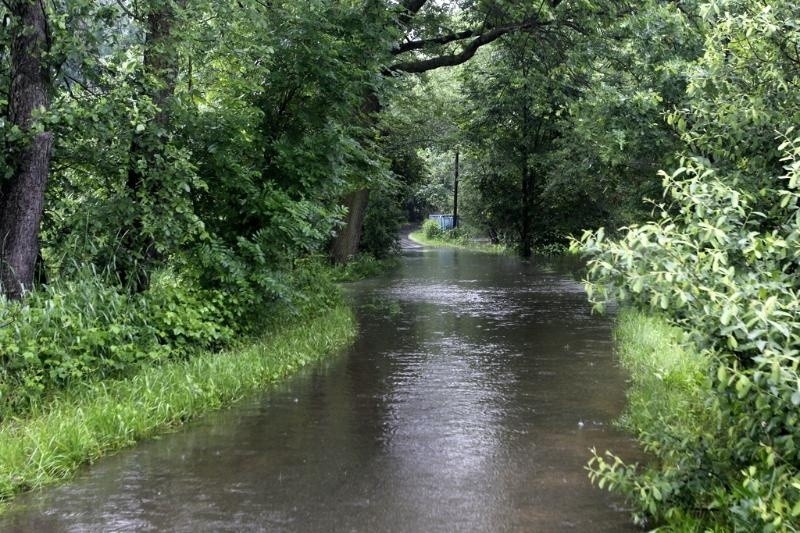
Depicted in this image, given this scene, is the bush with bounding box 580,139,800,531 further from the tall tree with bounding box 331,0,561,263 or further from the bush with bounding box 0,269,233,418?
Answer: the tall tree with bounding box 331,0,561,263

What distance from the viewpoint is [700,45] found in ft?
36.8

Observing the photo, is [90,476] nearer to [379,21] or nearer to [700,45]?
[379,21]

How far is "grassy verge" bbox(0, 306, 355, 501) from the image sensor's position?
510cm

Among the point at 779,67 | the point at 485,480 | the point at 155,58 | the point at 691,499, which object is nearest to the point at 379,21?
the point at 155,58

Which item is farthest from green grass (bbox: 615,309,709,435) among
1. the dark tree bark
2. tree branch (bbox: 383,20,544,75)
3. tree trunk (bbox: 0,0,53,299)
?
tree branch (bbox: 383,20,544,75)

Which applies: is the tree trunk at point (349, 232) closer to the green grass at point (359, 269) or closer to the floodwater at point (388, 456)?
the green grass at point (359, 269)

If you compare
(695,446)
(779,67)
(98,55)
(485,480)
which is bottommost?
(485,480)

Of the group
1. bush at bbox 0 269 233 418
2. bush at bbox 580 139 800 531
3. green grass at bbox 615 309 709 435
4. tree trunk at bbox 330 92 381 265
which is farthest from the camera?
tree trunk at bbox 330 92 381 265

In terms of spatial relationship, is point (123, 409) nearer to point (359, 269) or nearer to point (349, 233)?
point (349, 233)

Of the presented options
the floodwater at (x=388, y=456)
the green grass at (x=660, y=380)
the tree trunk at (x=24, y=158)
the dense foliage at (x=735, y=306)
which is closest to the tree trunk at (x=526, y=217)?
the green grass at (x=660, y=380)

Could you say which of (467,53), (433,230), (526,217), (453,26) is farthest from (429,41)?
(433,230)

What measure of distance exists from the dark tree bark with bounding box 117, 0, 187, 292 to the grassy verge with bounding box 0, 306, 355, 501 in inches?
56.6

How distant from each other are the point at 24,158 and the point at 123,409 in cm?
293

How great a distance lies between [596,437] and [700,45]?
7.69 meters
